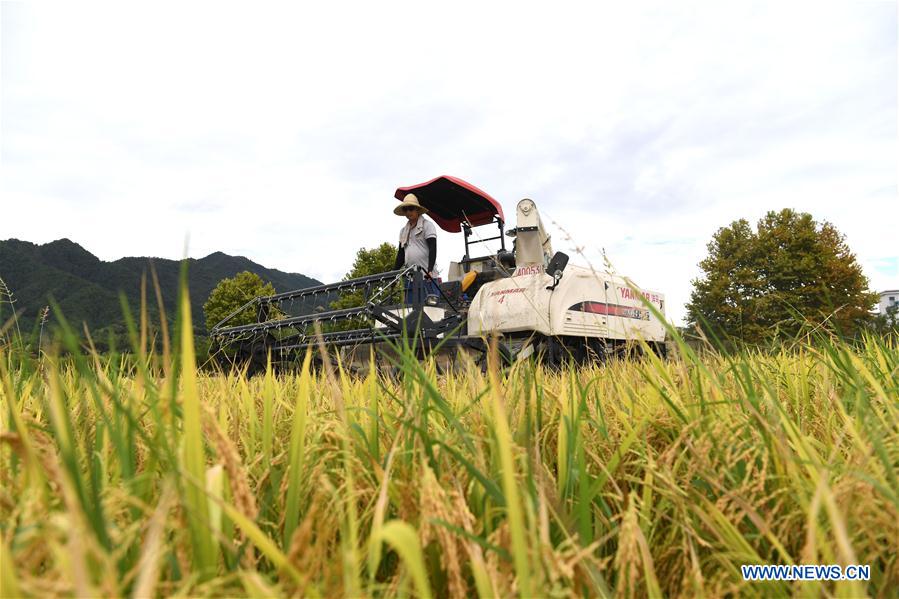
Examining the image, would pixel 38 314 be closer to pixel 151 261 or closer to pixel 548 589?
pixel 151 261

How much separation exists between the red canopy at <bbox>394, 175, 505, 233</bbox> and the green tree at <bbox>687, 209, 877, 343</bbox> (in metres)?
18.0

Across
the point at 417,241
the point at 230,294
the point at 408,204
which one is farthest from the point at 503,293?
the point at 230,294

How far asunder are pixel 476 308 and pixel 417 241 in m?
1.69

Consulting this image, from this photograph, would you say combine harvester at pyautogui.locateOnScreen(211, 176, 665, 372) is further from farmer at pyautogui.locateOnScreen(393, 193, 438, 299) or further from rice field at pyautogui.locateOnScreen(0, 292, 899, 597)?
rice field at pyautogui.locateOnScreen(0, 292, 899, 597)

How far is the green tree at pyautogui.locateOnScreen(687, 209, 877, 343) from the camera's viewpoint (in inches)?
1013

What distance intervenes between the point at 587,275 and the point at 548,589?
776 cm

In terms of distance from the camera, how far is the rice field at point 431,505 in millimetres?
671

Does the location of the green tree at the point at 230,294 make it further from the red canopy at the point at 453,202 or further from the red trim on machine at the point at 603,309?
the red trim on machine at the point at 603,309

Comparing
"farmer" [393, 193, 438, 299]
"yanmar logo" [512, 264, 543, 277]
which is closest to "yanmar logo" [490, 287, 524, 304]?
"yanmar logo" [512, 264, 543, 277]

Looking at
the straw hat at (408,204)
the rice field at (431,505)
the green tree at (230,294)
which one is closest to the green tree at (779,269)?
the straw hat at (408,204)

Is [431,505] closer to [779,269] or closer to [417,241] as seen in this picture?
[417,241]

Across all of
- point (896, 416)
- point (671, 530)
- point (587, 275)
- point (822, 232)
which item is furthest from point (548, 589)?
point (822, 232)

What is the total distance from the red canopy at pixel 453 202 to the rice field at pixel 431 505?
26.5ft

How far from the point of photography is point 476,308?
7.76 meters
